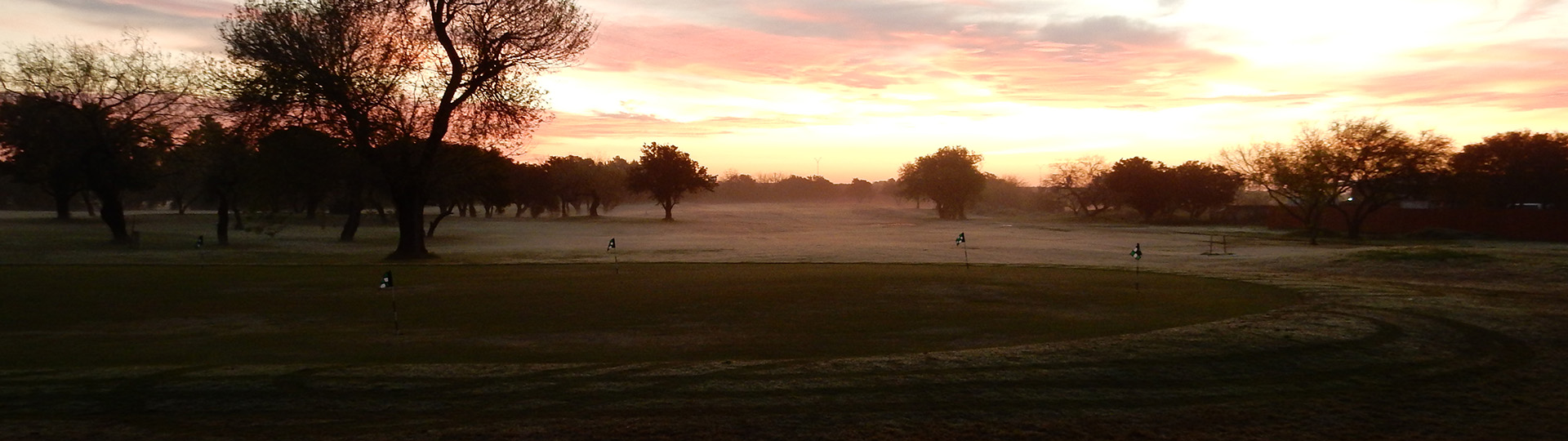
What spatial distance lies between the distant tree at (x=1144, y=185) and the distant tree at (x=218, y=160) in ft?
248

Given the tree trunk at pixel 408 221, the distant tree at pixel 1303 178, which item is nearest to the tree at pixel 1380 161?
the distant tree at pixel 1303 178

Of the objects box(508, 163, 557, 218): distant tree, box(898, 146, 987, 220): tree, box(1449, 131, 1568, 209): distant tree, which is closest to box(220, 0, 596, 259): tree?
box(508, 163, 557, 218): distant tree

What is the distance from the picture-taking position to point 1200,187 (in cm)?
9362

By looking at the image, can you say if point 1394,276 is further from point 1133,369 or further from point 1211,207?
point 1211,207

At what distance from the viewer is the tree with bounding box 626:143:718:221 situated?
9656 centimetres

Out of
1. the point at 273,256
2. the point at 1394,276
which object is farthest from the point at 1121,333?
the point at 273,256

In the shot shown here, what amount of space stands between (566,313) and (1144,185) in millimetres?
84728

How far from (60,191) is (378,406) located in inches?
2116

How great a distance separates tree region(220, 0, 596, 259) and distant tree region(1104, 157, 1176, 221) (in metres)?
70.5

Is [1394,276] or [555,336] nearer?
[555,336]

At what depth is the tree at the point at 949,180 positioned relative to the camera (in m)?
115

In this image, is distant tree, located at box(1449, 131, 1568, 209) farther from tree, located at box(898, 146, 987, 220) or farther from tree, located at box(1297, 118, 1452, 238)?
tree, located at box(898, 146, 987, 220)

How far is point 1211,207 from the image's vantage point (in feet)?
317

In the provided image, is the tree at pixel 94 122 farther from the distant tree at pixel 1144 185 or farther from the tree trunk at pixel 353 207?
the distant tree at pixel 1144 185
